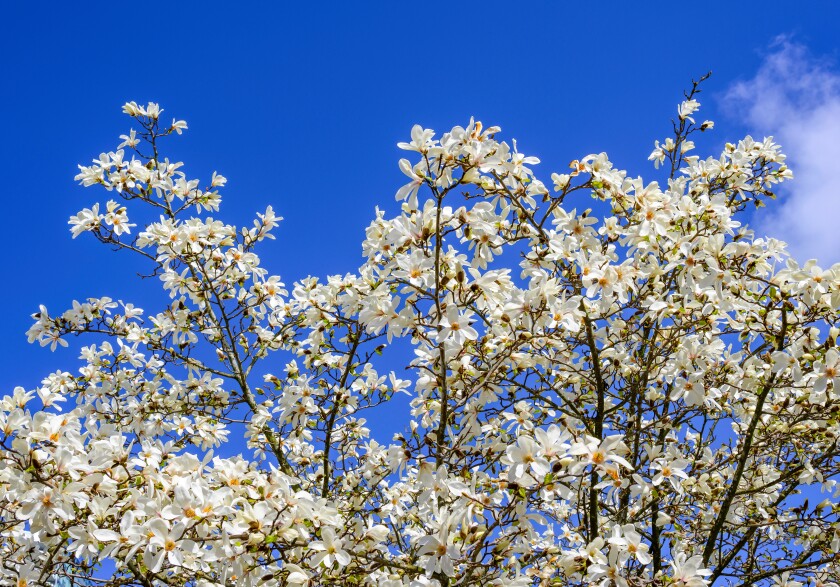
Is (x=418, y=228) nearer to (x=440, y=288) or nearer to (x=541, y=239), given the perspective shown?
(x=440, y=288)

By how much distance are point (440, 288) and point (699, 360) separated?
2.29 meters

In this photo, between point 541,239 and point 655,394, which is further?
point 655,394

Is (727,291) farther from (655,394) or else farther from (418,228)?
(418,228)

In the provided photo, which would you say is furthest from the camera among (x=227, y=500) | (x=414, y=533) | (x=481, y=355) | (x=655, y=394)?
(x=414, y=533)

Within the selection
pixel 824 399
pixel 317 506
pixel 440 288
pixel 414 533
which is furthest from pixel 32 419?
pixel 824 399

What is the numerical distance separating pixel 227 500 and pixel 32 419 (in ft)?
3.69

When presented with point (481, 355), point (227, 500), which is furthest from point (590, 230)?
point (227, 500)

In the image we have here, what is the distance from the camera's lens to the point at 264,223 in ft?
22.7

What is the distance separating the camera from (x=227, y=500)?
3.44 metres

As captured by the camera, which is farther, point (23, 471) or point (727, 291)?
point (727, 291)

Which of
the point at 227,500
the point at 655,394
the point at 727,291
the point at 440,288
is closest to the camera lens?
the point at 227,500

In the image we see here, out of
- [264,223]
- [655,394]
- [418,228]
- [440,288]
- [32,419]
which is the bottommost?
[32,419]

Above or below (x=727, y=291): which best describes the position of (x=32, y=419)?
below

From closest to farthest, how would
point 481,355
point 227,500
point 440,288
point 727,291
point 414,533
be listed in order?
point 227,500
point 440,288
point 481,355
point 727,291
point 414,533
